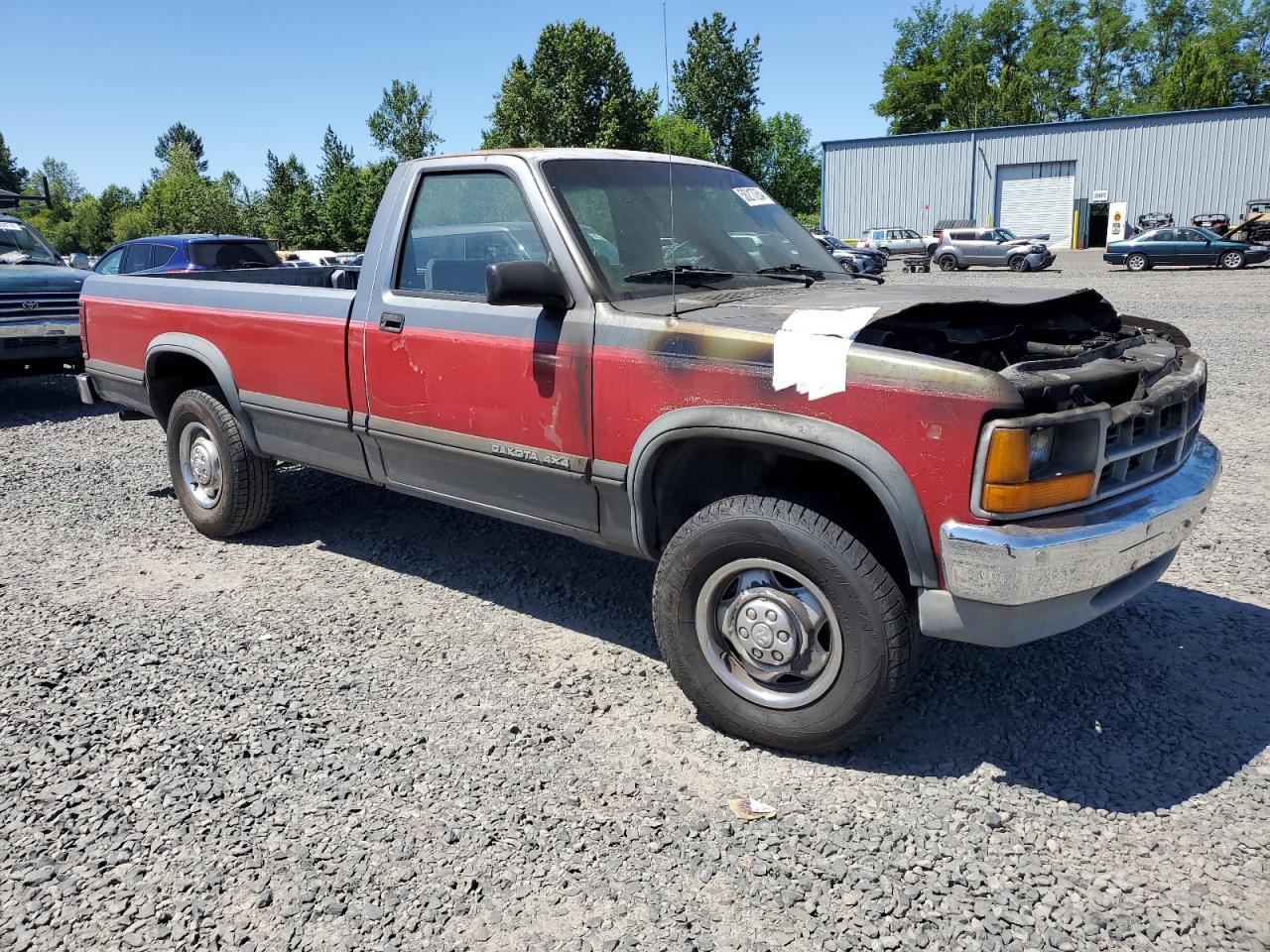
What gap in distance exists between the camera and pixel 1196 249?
28.5m

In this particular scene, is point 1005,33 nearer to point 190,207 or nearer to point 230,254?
point 190,207

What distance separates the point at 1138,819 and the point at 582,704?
187cm

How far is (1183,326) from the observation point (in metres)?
14.0

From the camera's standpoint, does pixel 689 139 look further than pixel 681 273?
Yes

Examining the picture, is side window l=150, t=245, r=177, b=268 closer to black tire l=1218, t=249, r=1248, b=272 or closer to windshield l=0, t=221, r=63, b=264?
windshield l=0, t=221, r=63, b=264

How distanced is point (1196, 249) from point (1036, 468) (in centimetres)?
3071

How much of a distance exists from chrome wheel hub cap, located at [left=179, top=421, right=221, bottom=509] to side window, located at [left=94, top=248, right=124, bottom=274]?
30.9 ft

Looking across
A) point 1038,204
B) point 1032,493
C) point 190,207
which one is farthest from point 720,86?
point 1032,493

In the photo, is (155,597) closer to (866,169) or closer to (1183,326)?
(1183,326)

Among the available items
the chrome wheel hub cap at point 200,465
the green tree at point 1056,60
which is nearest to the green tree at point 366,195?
the chrome wheel hub cap at point 200,465

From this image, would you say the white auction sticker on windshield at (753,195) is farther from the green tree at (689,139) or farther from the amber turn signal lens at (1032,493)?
the green tree at (689,139)

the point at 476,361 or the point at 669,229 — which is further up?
the point at 669,229

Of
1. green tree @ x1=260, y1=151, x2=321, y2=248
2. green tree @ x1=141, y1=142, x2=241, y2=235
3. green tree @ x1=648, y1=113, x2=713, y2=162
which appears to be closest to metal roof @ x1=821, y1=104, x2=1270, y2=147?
green tree @ x1=648, y1=113, x2=713, y2=162

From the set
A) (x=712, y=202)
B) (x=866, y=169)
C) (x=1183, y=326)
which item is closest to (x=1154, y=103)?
(x=866, y=169)
